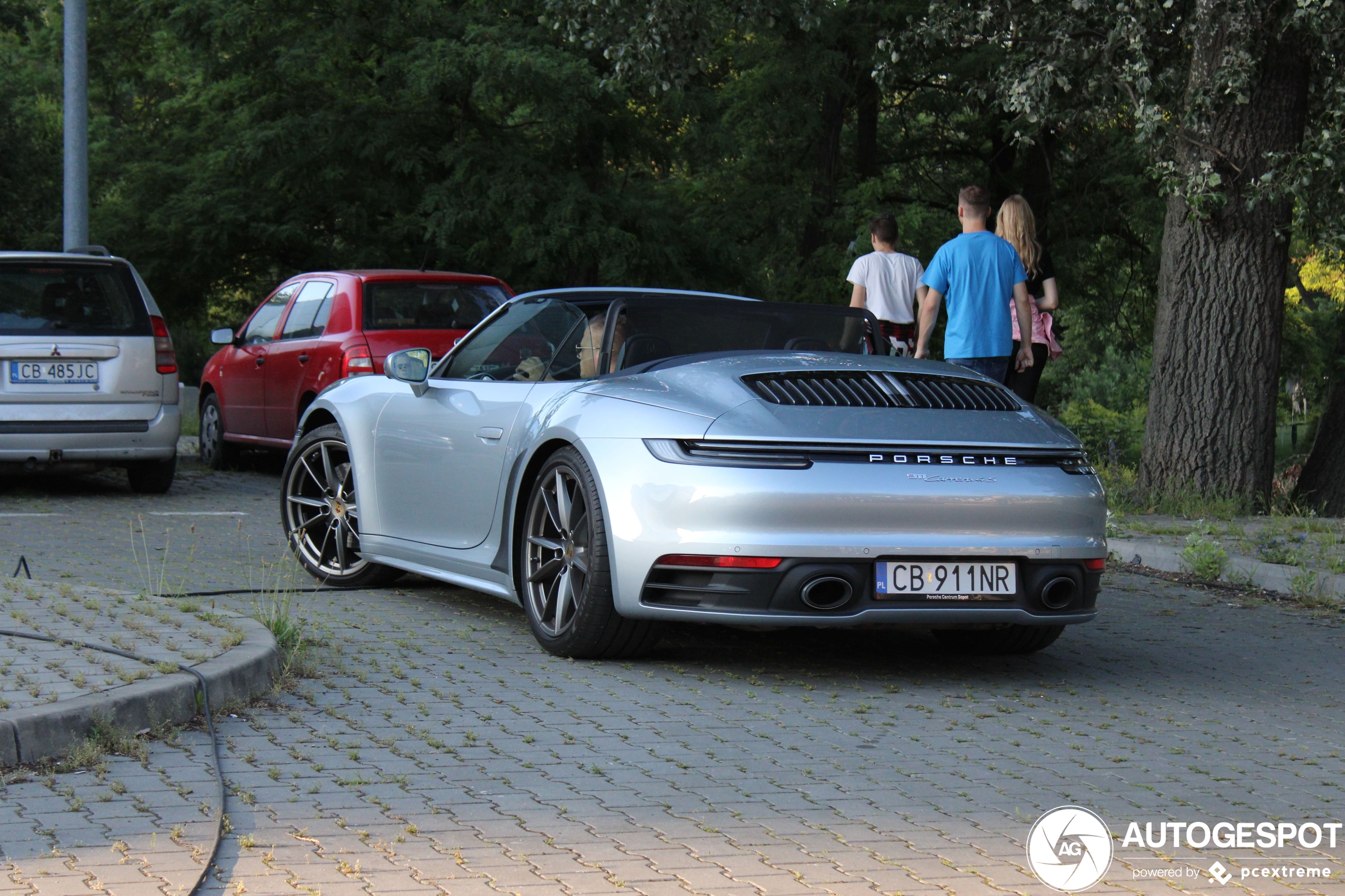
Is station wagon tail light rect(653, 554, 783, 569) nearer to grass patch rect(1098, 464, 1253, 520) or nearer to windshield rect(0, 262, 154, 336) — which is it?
grass patch rect(1098, 464, 1253, 520)

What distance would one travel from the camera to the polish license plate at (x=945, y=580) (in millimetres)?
5551

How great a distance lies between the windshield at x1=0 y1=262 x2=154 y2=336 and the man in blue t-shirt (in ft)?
18.9

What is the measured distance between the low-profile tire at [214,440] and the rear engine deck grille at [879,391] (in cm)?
959

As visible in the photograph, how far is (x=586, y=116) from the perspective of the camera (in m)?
20.1

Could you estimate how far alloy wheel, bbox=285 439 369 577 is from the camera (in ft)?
25.8

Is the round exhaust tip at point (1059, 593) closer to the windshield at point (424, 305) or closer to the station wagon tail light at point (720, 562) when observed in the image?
the station wagon tail light at point (720, 562)

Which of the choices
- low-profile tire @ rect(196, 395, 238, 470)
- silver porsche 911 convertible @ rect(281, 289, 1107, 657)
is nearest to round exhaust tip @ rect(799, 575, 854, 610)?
silver porsche 911 convertible @ rect(281, 289, 1107, 657)

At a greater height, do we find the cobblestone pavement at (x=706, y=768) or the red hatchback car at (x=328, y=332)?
the red hatchback car at (x=328, y=332)

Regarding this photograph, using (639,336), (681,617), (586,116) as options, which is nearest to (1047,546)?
(681,617)

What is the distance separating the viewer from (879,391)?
19.5 ft

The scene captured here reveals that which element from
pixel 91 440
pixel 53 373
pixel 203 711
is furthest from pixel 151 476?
pixel 203 711

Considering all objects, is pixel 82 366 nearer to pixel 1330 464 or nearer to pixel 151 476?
pixel 151 476

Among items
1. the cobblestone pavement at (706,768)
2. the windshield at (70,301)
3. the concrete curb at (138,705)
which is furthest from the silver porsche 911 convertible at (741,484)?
the windshield at (70,301)

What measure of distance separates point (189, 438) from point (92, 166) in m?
10.2
